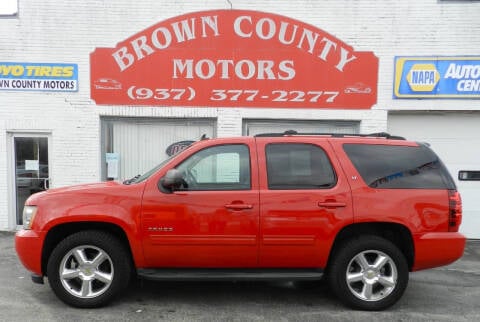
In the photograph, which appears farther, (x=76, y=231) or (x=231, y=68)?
(x=231, y=68)

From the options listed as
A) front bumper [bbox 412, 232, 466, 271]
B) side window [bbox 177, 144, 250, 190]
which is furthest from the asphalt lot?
side window [bbox 177, 144, 250, 190]

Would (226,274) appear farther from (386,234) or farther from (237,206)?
(386,234)

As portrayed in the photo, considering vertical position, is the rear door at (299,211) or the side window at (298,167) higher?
the side window at (298,167)

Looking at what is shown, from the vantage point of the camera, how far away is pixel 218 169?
4117 mm

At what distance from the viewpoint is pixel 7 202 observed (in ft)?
24.8

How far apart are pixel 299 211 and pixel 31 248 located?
9.27ft

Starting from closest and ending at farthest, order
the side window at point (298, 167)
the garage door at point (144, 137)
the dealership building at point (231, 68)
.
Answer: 1. the side window at point (298, 167)
2. the dealership building at point (231, 68)
3. the garage door at point (144, 137)

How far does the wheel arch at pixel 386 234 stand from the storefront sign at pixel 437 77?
3.96m

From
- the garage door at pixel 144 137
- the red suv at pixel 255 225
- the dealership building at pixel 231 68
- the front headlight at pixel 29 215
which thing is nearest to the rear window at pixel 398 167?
the red suv at pixel 255 225

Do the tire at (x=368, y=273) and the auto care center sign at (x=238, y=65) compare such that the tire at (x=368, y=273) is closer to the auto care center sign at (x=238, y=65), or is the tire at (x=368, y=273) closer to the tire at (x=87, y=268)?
the tire at (x=87, y=268)

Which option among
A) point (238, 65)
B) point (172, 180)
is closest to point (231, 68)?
point (238, 65)

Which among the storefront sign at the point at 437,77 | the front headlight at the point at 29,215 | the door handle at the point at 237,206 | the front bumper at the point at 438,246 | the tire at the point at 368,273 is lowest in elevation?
the tire at the point at 368,273

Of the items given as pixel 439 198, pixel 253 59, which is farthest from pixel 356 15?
pixel 439 198

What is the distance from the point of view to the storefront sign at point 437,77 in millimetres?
7082
